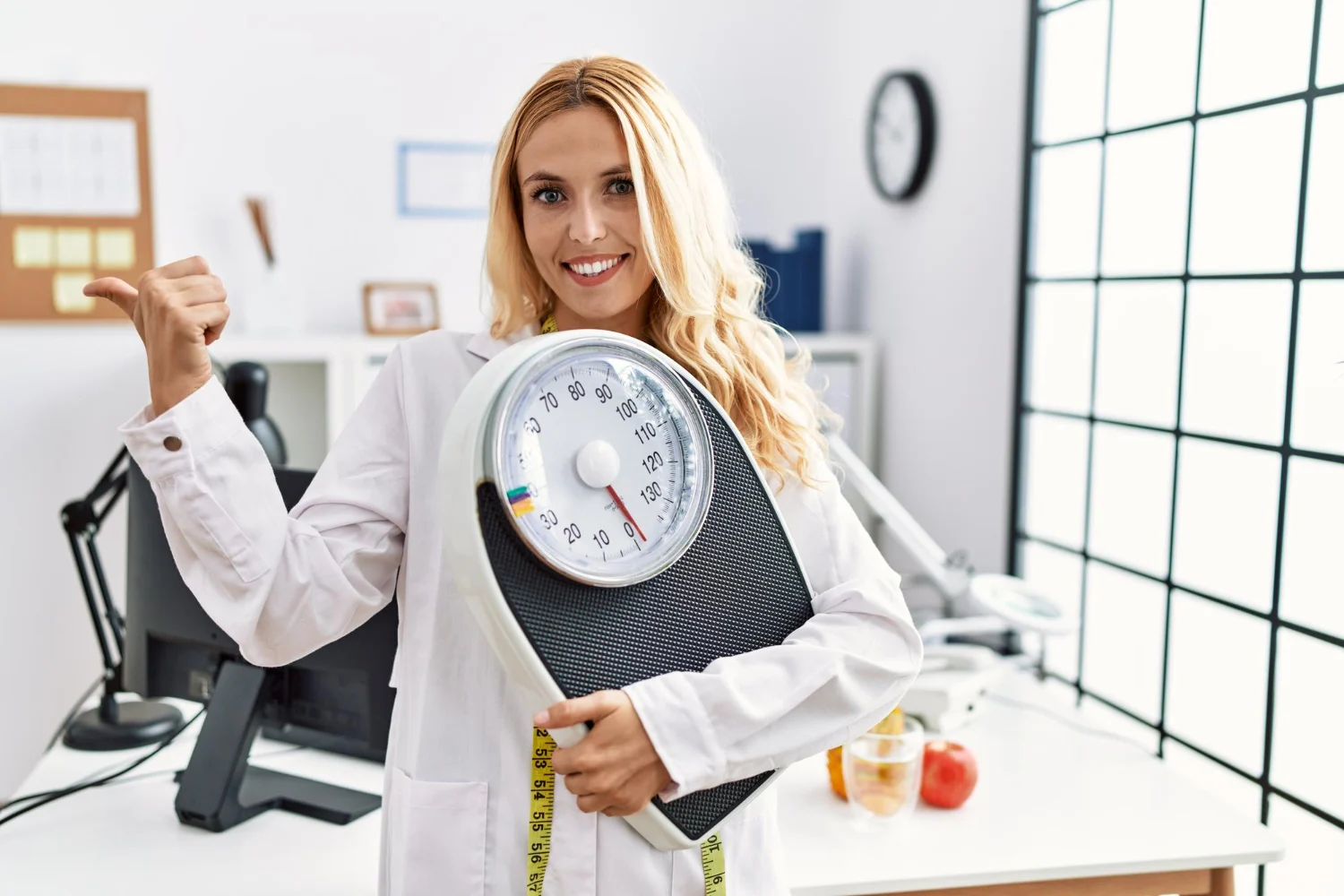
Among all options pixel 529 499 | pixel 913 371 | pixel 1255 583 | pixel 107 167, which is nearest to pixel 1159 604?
pixel 1255 583

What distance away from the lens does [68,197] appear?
9.12 feet

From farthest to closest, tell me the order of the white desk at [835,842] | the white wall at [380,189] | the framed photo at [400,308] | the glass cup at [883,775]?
1. the framed photo at [400,308]
2. the white wall at [380,189]
3. the glass cup at [883,775]
4. the white desk at [835,842]

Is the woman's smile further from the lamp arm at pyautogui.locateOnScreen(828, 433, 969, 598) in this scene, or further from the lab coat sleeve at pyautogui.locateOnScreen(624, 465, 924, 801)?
the lamp arm at pyautogui.locateOnScreen(828, 433, 969, 598)

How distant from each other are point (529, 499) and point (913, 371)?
216 centimetres

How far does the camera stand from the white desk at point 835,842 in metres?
1.37

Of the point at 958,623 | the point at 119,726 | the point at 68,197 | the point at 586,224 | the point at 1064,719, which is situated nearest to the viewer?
the point at 586,224

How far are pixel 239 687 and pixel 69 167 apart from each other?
1.82 m

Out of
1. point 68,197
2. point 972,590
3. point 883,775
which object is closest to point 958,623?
point 972,590

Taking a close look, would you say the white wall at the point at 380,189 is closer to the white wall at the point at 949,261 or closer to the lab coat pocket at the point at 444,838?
the white wall at the point at 949,261

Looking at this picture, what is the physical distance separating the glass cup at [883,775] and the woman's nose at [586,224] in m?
0.78

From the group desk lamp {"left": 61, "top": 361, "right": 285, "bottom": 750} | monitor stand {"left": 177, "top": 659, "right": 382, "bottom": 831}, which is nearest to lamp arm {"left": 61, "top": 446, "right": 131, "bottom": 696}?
desk lamp {"left": 61, "top": 361, "right": 285, "bottom": 750}

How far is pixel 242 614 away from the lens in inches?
35.9

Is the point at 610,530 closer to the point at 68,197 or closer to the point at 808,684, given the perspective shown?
the point at 808,684

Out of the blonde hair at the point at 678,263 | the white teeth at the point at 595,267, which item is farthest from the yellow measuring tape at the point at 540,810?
the white teeth at the point at 595,267
